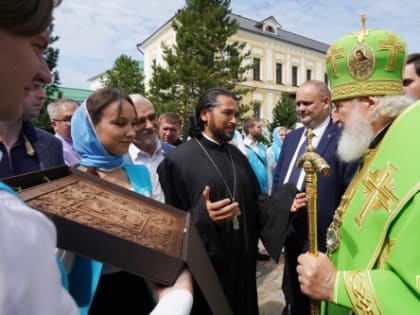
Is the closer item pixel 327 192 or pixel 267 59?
pixel 327 192

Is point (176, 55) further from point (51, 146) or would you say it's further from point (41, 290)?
point (41, 290)

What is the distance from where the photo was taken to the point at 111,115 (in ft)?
7.76

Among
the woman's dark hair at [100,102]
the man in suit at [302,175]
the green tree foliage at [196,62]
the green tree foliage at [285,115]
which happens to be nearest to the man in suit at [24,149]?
the woman's dark hair at [100,102]

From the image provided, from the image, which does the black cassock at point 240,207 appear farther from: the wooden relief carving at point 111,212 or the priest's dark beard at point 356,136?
the wooden relief carving at point 111,212

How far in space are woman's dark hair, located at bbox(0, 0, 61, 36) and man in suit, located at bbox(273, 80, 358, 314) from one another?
257cm

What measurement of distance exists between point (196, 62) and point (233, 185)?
24959 mm

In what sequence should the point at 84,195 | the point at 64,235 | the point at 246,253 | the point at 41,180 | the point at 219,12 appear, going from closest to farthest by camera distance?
the point at 64,235, the point at 84,195, the point at 41,180, the point at 246,253, the point at 219,12

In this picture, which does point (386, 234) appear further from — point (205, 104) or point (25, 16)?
point (205, 104)

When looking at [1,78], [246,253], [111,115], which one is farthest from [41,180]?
[246,253]

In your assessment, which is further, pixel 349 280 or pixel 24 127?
pixel 24 127

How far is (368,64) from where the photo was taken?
1.97 metres

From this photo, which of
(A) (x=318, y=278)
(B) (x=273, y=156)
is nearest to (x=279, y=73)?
(B) (x=273, y=156)

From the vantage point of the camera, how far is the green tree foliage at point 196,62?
27031mm

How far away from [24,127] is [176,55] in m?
27.3
